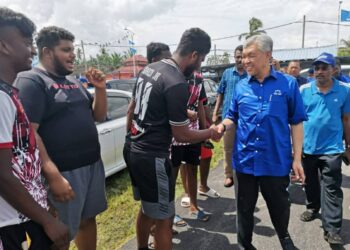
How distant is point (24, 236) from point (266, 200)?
1.94 meters

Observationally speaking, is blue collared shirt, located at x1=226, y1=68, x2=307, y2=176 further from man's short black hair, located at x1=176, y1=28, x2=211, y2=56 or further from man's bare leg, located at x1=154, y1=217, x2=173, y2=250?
man's bare leg, located at x1=154, y1=217, x2=173, y2=250

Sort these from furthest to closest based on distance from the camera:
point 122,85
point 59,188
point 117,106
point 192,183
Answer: point 122,85
point 117,106
point 192,183
point 59,188

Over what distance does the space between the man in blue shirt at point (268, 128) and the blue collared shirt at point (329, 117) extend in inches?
33.8

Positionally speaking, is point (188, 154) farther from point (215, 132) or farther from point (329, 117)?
point (329, 117)

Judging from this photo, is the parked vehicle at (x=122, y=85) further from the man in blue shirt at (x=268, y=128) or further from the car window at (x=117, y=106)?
the man in blue shirt at (x=268, y=128)

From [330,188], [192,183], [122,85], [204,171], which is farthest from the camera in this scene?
[122,85]

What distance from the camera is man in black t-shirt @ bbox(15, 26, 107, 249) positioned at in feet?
7.29

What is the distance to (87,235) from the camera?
104 inches

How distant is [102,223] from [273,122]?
2334 mm

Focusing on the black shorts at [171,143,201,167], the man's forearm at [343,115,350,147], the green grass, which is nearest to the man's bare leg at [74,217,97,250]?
the green grass

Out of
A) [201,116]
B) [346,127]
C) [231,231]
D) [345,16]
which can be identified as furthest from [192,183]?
[345,16]

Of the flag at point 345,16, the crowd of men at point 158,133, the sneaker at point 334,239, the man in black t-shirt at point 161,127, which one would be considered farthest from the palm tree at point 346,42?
the man in black t-shirt at point 161,127

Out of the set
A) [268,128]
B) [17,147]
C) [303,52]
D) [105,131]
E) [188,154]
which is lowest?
[188,154]

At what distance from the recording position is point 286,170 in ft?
8.86
